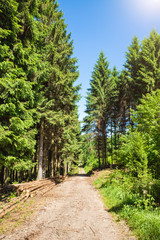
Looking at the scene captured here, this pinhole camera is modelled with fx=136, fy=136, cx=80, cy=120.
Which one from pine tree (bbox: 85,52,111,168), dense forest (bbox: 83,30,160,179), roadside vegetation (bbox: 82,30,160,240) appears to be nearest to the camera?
roadside vegetation (bbox: 82,30,160,240)

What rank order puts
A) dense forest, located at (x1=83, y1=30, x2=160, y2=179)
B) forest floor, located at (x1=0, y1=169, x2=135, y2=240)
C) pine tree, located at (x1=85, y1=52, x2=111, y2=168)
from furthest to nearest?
pine tree, located at (x1=85, y1=52, x2=111, y2=168), dense forest, located at (x1=83, y1=30, x2=160, y2=179), forest floor, located at (x1=0, y1=169, x2=135, y2=240)

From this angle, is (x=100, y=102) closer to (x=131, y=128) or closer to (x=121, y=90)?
(x=121, y=90)

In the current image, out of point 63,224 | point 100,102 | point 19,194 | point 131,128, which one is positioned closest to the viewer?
point 63,224

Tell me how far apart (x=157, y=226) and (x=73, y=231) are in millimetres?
2657

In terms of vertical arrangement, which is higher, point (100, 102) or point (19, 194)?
point (100, 102)

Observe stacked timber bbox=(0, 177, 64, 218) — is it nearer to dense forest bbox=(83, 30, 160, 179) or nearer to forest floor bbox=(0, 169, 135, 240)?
forest floor bbox=(0, 169, 135, 240)

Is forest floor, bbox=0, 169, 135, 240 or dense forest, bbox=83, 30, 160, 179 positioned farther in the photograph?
dense forest, bbox=83, 30, 160, 179

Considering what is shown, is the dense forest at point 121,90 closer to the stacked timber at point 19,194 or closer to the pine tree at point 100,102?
the pine tree at point 100,102

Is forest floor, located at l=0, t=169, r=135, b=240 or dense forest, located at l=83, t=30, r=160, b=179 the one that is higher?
dense forest, located at l=83, t=30, r=160, b=179

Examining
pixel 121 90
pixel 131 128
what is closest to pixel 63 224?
pixel 131 128

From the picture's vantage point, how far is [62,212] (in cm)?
632

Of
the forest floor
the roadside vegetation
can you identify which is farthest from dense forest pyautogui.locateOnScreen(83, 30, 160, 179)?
the forest floor

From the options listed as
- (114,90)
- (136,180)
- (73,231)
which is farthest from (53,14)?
(73,231)

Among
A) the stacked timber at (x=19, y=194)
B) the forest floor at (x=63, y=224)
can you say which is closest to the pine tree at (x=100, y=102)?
the stacked timber at (x=19, y=194)
